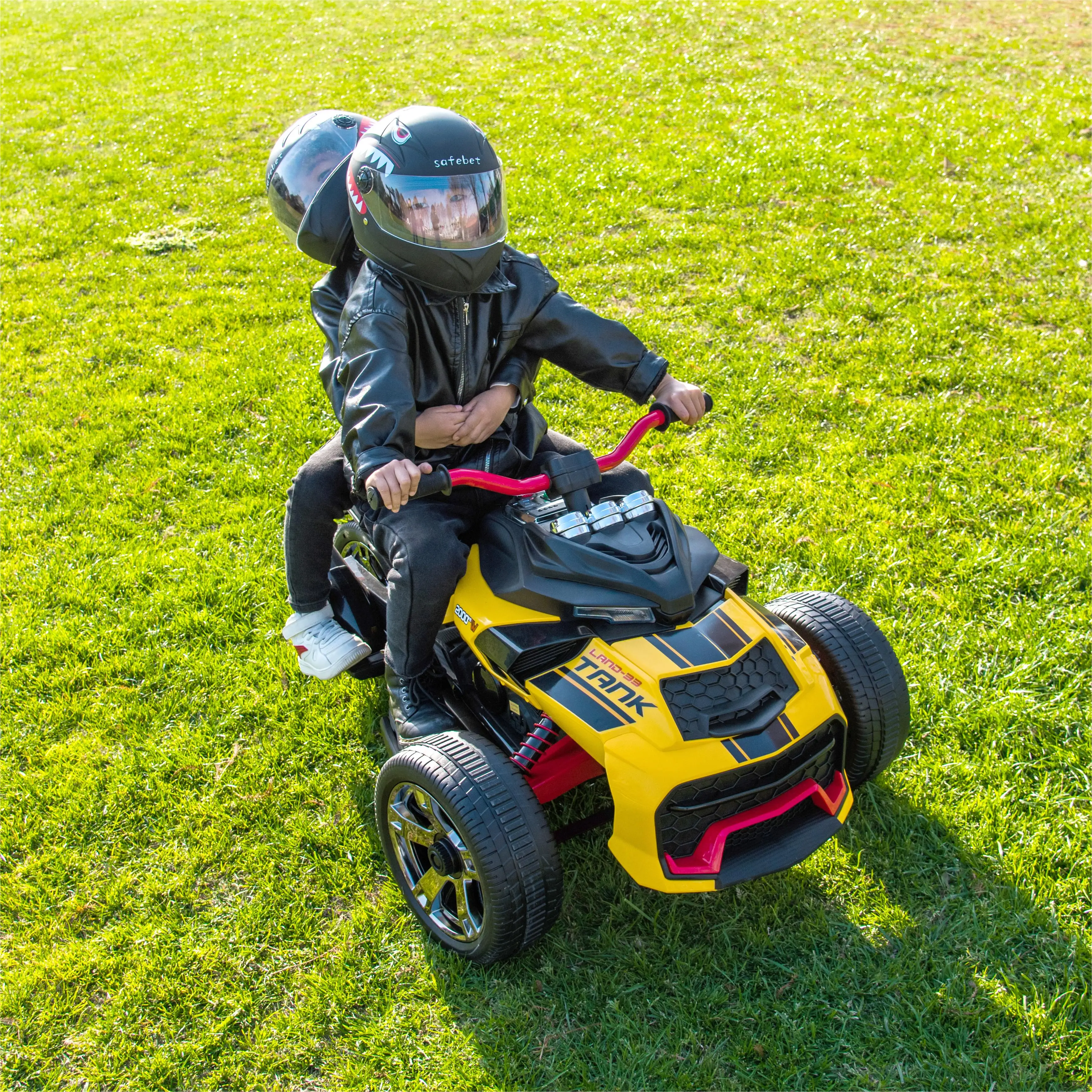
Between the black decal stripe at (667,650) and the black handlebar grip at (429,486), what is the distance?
0.70m

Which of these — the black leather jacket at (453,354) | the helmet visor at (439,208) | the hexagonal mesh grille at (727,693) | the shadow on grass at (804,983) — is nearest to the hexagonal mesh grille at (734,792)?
the hexagonal mesh grille at (727,693)

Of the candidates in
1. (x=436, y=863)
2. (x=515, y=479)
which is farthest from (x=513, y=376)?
(x=436, y=863)

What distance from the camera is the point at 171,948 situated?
3.17 meters

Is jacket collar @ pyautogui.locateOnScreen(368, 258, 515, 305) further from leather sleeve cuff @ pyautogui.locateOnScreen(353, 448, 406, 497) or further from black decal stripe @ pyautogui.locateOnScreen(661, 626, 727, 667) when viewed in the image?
black decal stripe @ pyautogui.locateOnScreen(661, 626, 727, 667)

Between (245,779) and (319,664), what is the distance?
491 mm

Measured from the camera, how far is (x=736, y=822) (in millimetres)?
2764

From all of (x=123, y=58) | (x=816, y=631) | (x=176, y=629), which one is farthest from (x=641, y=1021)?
(x=123, y=58)

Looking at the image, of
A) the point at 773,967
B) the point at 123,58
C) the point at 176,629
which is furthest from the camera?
the point at 123,58

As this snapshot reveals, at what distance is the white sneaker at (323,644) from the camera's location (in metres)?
3.79

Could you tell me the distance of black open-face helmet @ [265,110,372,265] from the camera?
3.34 meters

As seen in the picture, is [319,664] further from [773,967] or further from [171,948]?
[773,967]

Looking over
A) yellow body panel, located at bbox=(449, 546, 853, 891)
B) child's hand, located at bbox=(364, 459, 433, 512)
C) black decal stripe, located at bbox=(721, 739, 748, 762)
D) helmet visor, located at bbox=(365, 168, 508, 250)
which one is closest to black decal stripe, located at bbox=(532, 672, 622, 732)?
yellow body panel, located at bbox=(449, 546, 853, 891)

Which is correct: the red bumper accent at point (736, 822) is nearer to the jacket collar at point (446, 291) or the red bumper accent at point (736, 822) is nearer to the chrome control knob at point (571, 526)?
the chrome control knob at point (571, 526)

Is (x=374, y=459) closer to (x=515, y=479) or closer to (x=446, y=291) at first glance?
(x=446, y=291)
